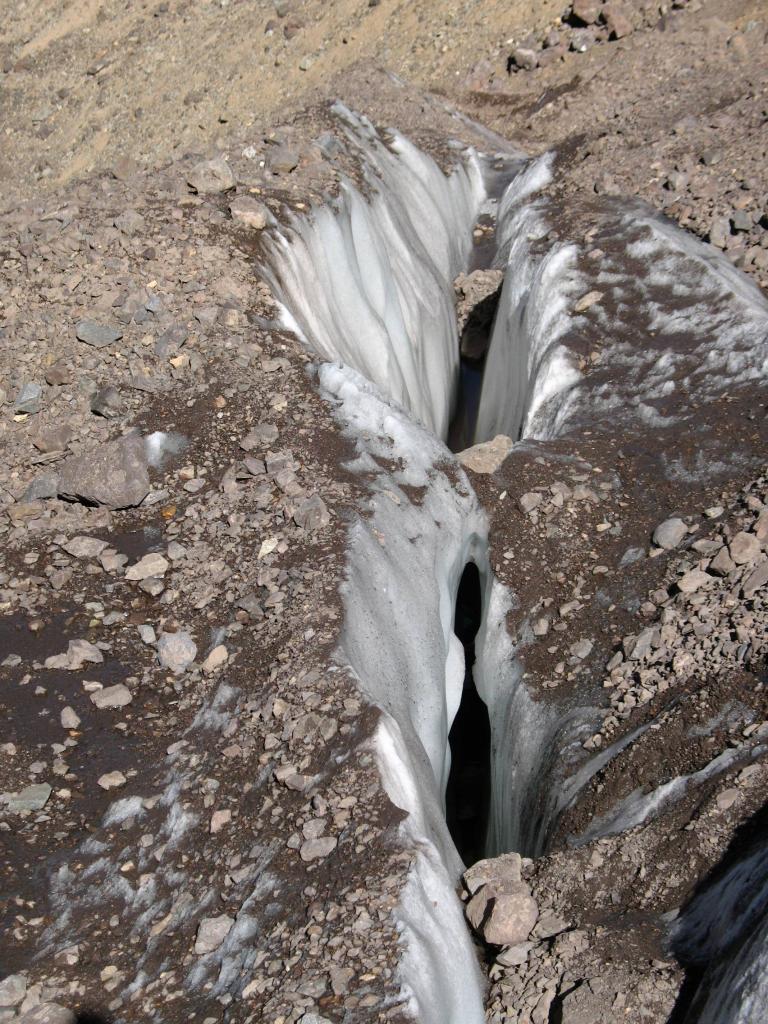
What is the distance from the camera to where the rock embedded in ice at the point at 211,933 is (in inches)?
164

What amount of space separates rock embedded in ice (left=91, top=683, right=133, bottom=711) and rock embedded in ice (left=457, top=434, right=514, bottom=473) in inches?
118

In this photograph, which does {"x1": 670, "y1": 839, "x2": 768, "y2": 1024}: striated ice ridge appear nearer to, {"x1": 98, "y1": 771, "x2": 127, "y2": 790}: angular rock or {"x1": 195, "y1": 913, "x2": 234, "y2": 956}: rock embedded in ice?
{"x1": 195, "y1": 913, "x2": 234, "y2": 956}: rock embedded in ice

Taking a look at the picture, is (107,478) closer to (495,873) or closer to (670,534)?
(495,873)

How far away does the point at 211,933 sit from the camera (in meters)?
4.19

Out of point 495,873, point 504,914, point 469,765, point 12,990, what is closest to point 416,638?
point 495,873

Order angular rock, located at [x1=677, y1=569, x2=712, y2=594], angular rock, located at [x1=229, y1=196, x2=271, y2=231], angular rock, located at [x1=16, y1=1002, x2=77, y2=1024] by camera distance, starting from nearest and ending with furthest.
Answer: angular rock, located at [x1=16, y1=1002, x2=77, y2=1024] → angular rock, located at [x1=677, y1=569, x2=712, y2=594] → angular rock, located at [x1=229, y1=196, x2=271, y2=231]

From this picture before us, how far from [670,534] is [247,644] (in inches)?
107

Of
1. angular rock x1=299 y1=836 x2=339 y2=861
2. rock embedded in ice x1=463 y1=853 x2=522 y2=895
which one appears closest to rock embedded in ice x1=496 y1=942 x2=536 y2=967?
rock embedded in ice x1=463 y1=853 x2=522 y2=895

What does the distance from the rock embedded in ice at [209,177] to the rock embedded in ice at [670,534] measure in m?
4.39

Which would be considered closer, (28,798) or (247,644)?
(28,798)

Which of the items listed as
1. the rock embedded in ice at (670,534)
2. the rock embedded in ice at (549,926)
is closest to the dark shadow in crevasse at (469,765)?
the rock embedded in ice at (670,534)

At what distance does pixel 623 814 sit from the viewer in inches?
195

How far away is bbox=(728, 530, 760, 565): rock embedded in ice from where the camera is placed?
584 cm

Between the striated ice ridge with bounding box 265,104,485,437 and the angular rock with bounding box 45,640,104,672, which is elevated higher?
the angular rock with bounding box 45,640,104,672
